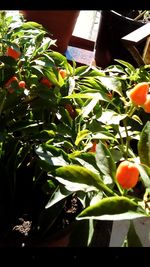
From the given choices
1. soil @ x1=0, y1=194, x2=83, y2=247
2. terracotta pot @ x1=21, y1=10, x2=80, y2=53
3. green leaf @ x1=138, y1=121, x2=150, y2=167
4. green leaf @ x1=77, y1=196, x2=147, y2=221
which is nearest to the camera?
green leaf @ x1=77, y1=196, x2=147, y2=221

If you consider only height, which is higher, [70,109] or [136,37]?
[136,37]

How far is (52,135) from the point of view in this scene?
0.54 metres

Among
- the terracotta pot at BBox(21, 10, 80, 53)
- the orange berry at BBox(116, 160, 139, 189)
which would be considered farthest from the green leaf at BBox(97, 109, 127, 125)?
the terracotta pot at BBox(21, 10, 80, 53)

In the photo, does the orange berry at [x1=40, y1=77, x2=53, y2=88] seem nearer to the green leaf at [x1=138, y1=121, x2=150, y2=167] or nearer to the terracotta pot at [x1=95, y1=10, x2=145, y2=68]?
the green leaf at [x1=138, y1=121, x2=150, y2=167]

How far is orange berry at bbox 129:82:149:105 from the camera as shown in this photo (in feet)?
1.53

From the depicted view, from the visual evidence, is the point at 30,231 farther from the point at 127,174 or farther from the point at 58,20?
the point at 58,20

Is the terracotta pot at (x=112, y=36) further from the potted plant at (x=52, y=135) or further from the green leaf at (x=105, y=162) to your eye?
the green leaf at (x=105, y=162)

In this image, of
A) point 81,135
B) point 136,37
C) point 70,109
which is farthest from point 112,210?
point 136,37

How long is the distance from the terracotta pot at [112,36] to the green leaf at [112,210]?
0.82m

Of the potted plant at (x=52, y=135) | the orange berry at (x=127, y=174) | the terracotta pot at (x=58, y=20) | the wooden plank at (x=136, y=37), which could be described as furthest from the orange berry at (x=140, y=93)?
the terracotta pot at (x=58, y=20)

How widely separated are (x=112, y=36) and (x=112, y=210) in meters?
0.87

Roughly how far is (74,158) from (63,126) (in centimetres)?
8

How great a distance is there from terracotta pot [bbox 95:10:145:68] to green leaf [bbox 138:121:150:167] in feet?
2.29
